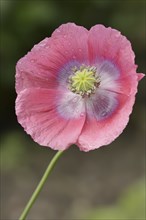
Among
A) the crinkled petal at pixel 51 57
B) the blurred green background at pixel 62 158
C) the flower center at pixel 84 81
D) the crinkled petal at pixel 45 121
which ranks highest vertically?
the crinkled petal at pixel 51 57

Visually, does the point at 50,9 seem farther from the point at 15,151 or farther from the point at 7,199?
the point at 7,199

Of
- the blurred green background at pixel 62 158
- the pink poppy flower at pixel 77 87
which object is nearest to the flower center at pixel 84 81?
the pink poppy flower at pixel 77 87

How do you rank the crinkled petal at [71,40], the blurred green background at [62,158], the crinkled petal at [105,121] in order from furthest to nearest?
the blurred green background at [62,158] → the crinkled petal at [71,40] → the crinkled petal at [105,121]

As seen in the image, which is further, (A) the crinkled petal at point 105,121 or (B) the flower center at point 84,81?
(B) the flower center at point 84,81

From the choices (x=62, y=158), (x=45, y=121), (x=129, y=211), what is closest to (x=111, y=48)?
(x=45, y=121)

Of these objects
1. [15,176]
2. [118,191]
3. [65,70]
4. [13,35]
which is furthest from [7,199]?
[65,70]

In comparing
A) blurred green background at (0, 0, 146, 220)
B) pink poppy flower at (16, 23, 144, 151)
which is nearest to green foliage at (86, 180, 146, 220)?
blurred green background at (0, 0, 146, 220)

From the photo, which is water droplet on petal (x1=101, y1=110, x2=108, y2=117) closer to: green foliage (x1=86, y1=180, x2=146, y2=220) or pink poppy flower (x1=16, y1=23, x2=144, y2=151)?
pink poppy flower (x1=16, y1=23, x2=144, y2=151)

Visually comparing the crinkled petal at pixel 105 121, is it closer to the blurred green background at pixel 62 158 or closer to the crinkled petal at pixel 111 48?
the crinkled petal at pixel 111 48
